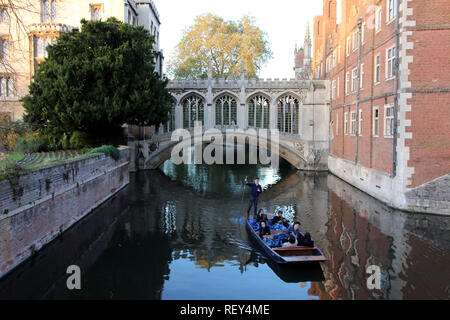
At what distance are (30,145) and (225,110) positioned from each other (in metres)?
15.3

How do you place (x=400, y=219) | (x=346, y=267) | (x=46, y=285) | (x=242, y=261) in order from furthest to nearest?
(x=400, y=219) → (x=242, y=261) → (x=346, y=267) → (x=46, y=285)

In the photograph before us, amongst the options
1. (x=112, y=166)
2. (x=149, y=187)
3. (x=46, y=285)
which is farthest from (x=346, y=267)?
(x=149, y=187)

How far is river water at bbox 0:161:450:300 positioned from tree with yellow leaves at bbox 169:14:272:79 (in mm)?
23346

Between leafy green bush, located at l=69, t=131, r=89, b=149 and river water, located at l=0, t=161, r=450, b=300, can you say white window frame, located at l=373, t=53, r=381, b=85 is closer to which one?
river water, located at l=0, t=161, r=450, b=300

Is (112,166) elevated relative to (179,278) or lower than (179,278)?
elevated

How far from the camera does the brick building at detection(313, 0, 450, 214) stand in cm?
1505

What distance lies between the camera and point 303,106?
101 feet

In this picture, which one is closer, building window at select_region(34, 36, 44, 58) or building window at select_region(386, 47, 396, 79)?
building window at select_region(386, 47, 396, 79)

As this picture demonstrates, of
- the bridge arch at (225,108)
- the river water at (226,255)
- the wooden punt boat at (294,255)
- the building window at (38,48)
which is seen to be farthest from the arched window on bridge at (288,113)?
the wooden punt boat at (294,255)

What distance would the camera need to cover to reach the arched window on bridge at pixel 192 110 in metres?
31.1

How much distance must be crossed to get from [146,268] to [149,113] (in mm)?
15432

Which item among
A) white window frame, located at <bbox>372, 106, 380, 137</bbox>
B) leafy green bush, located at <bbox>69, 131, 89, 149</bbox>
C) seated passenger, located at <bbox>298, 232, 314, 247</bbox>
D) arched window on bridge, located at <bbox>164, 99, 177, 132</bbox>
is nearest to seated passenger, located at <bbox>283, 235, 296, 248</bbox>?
seated passenger, located at <bbox>298, 232, 314, 247</bbox>

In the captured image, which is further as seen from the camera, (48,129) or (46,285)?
(48,129)
